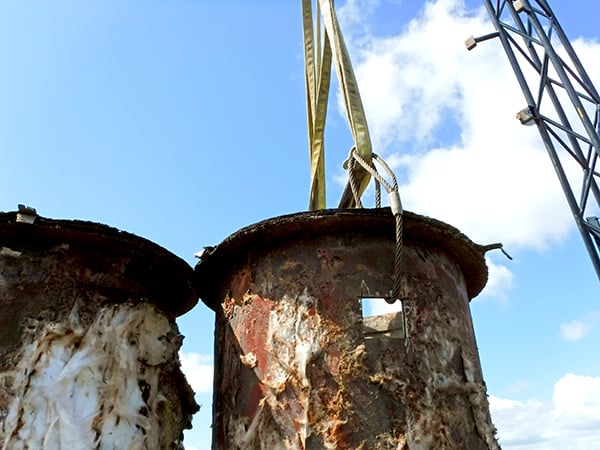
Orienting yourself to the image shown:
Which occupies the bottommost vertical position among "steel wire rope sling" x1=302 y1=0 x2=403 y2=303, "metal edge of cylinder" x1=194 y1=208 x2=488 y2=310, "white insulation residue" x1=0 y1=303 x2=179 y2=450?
"white insulation residue" x1=0 y1=303 x2=179 y2=450

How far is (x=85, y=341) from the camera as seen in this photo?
3629mm

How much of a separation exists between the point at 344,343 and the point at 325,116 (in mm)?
2627

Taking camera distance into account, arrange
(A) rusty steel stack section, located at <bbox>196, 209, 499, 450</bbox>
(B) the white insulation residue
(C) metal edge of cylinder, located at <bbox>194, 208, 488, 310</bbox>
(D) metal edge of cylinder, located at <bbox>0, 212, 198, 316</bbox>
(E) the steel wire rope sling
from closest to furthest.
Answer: (B) the white insulation residue, (A) rusty steel stack section, located at <bbox>196, 209, 499, 450</bbox>, (D) metal edge of cylinder, located at <bbox>0, 212, 198, 316</bbox>, (C) metal edge of cylinder, located at <bbox>194, 208, 488, 310</bbox>, (E) the steel wire rope sling

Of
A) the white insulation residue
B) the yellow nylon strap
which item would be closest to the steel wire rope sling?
the yellow nylon strap

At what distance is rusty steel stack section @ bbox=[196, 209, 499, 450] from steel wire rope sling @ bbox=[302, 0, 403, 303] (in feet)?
0.81

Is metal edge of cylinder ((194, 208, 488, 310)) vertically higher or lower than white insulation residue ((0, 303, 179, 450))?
higher

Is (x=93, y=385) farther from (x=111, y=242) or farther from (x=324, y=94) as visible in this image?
(x=324, y=94)

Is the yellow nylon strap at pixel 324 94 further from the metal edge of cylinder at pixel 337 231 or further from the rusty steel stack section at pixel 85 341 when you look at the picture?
the rusty steel stack section at pixel 85 341

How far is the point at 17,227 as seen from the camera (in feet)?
11.8

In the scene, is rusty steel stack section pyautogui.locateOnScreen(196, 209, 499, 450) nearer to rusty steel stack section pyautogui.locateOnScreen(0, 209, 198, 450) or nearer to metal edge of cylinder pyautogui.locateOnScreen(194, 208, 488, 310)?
metal edge of cylinder pyautogui.locateOnScreen(194, 208, 488, 310)

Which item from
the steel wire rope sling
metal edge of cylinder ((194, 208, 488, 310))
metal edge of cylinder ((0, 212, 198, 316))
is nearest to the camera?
metal edge of cylinder ((0, 212, 198, 316))

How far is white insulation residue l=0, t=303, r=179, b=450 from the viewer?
329cm

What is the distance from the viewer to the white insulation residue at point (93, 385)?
329 centimetres

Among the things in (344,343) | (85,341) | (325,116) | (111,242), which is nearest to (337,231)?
(344,343)
